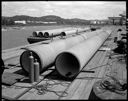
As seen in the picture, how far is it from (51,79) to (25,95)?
1.75 metres

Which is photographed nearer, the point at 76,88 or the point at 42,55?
the point at 76,88

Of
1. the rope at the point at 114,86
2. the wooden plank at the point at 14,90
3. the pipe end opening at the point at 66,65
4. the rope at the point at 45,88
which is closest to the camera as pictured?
the rope at the point at 114,86

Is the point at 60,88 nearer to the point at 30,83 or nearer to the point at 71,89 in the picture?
the point at 71,89

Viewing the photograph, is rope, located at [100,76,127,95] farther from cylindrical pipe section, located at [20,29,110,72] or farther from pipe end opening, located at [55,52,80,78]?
cylindrical pipe section, located at [20,29,110,72]

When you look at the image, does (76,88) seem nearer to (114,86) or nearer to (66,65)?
(114,86)

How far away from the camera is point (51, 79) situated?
705 centimetres

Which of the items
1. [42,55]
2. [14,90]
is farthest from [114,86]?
[42,55]

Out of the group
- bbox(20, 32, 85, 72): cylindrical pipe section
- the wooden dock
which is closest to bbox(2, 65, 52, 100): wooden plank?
the wooden dock

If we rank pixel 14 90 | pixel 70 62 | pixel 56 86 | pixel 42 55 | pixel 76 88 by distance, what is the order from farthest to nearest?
pixel 70 62 < pixel 42 55 < pixel 56 86 < pixel 76 88 < pixel 14 90

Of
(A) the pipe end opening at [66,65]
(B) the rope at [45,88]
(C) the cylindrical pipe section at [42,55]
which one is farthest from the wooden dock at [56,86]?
(C) the cylindrical pipe section at [42,55]

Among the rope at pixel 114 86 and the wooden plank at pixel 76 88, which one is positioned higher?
the rope at pixel 114 86

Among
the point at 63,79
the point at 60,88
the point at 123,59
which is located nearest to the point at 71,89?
the point at 60,88

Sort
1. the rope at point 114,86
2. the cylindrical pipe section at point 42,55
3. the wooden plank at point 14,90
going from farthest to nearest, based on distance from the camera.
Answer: the cylindrical pipe section at point 42,55, the wooden plank at point 14,90, the rope at point 114,86

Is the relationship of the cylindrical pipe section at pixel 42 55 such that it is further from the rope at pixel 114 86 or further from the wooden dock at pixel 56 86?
the rope at pixel 114 86
